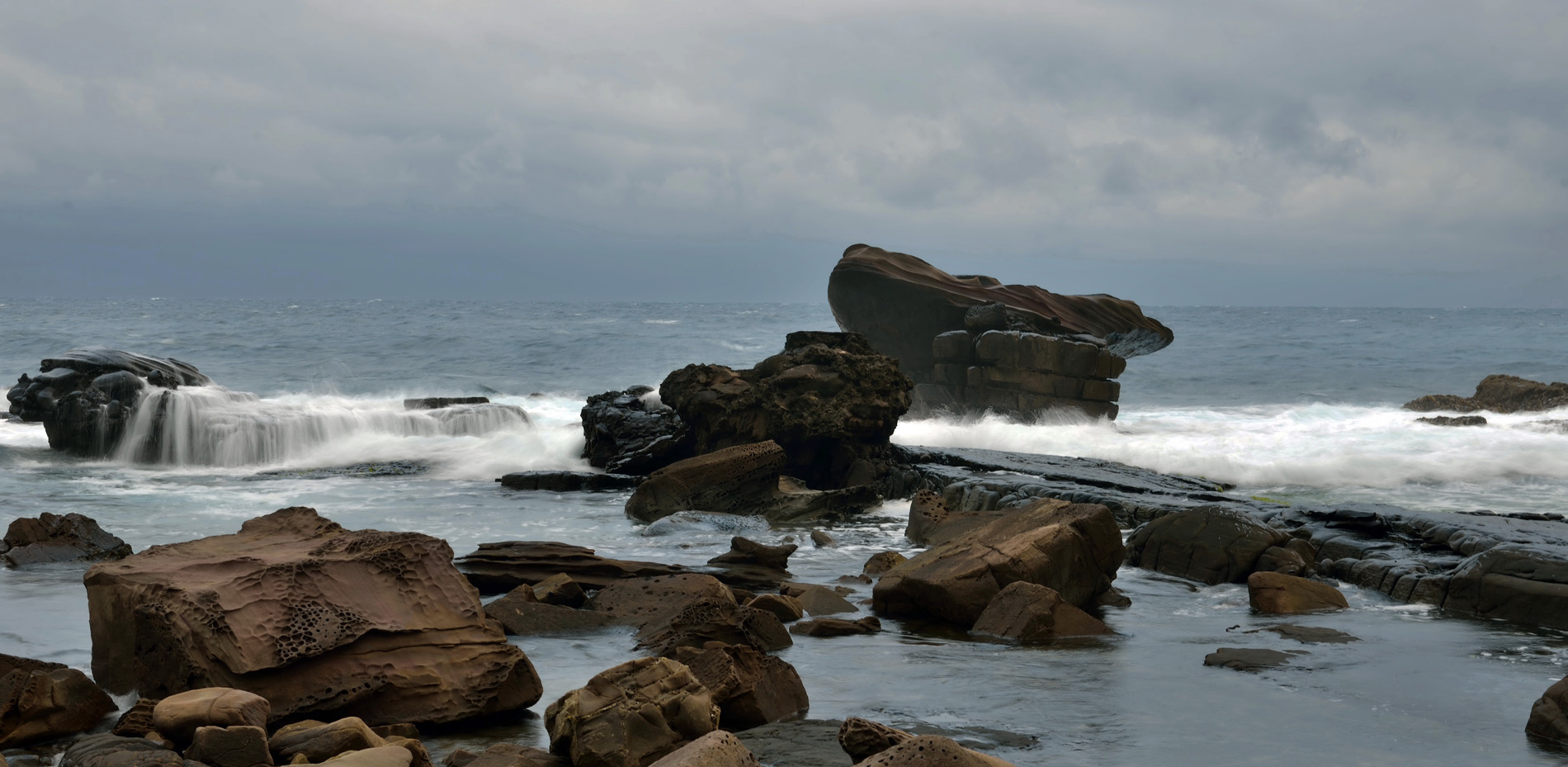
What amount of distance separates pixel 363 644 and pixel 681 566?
11.9ft

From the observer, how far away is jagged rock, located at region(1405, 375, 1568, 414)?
2097 cm

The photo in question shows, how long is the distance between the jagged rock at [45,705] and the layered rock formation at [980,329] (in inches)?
680

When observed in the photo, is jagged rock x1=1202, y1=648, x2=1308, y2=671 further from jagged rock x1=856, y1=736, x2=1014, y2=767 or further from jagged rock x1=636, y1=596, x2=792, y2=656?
jagged rock x1=856, y1=736, x2=1014, y2=767

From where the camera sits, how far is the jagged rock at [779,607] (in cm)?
625

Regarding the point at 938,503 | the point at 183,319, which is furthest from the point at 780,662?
the point at 183,319

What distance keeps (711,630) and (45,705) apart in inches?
101

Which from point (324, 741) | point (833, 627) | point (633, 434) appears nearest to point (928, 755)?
point (324, 741)

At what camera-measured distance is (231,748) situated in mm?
3389

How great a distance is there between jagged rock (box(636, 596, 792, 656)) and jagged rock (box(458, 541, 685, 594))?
1.70m

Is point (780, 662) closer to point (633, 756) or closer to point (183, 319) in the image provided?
point (633, 756)

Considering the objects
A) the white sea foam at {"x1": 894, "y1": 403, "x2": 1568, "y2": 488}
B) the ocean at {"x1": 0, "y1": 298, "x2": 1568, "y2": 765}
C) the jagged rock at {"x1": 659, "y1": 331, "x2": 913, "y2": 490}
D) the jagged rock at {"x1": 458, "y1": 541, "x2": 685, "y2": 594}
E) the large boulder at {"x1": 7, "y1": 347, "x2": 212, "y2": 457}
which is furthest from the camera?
the large boulder at {"x1": 7, "y1": 347, "x2": 212, "y2": 457}

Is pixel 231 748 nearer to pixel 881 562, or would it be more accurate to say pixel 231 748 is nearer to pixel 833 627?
pixel 833 627

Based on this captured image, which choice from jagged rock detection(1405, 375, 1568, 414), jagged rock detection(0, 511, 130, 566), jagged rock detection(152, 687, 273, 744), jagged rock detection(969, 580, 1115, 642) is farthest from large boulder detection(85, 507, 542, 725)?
jagged rock detection(1405, 375, 1568, 414)

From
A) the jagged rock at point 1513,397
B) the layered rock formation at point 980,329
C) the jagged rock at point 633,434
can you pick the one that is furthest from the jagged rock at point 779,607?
the jagged rock at point 1513,397
